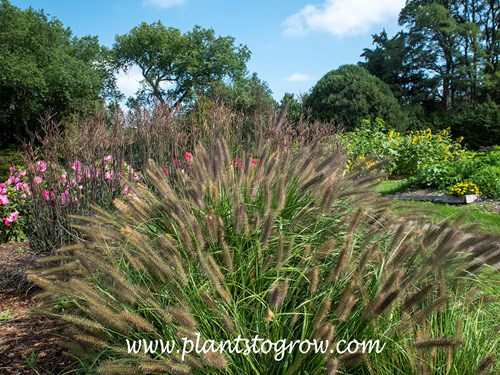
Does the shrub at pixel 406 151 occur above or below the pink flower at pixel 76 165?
above

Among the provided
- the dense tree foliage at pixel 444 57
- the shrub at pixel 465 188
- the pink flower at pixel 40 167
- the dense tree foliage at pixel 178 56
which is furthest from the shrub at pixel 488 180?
the dense tree foliage at pixel 178 56

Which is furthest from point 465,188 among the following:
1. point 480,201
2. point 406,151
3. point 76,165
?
point 76,165

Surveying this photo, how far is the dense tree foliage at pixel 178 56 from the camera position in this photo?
1447 inches

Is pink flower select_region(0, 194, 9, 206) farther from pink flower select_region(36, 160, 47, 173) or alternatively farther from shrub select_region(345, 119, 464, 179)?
shrub select_region(345, 119, 464, 179)

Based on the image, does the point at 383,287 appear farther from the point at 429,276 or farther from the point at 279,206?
the point at 279,206

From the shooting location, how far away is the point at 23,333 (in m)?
2.67

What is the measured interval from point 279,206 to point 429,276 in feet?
2.26

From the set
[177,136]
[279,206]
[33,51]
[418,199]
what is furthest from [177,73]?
[279,206]

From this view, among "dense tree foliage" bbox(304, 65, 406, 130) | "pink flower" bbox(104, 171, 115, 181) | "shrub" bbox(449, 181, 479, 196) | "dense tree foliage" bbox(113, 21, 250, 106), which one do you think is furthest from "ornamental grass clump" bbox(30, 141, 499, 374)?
"dense tree foliage" bbox(113, 21, 250, 106)

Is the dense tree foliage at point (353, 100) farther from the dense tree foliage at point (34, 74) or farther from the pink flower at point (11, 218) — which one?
the pink flower at point (11, 218)

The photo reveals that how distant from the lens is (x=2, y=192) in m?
5.43

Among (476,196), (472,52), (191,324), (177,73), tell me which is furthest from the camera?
(177,73)

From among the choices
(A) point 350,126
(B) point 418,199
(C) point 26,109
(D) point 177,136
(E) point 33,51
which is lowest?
(B) point 418,199

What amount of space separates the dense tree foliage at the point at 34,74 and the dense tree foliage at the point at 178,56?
727 centimetres
